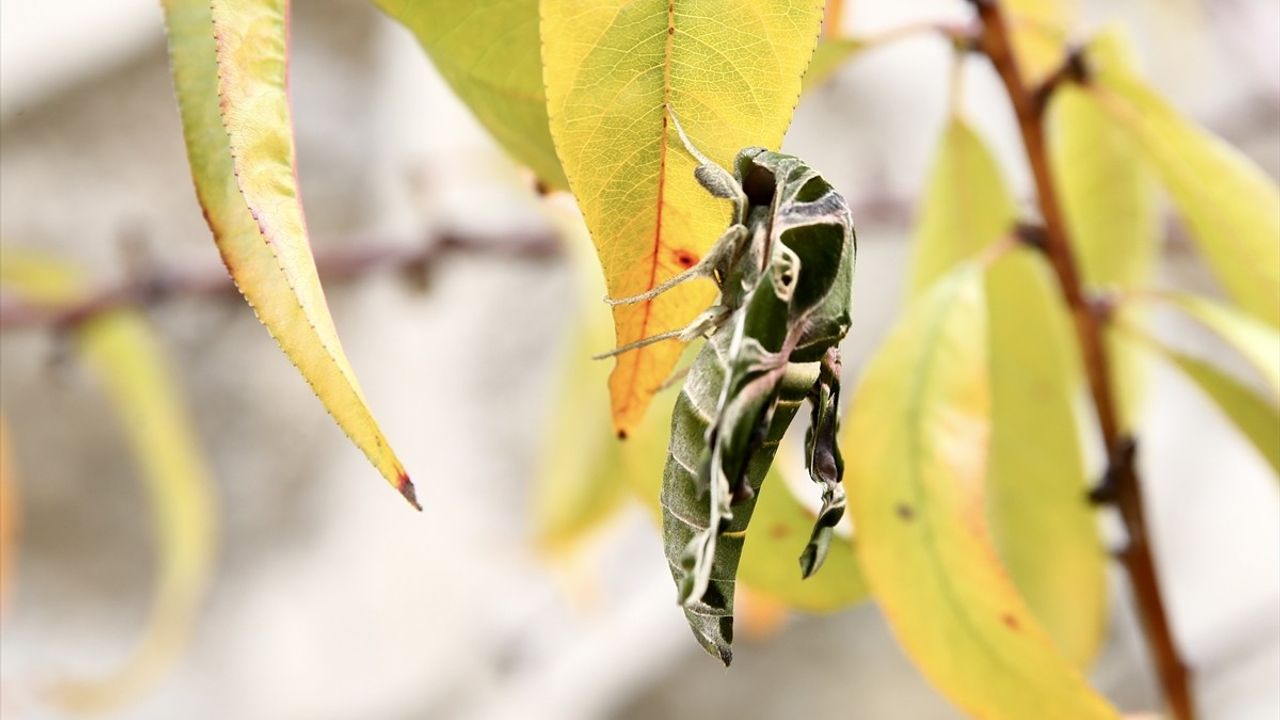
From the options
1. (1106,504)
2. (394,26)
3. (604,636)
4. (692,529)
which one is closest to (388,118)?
(394,26)

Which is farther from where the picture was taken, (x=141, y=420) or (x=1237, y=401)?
(x=141, y=420)

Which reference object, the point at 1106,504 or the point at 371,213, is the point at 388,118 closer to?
the point at 371,213

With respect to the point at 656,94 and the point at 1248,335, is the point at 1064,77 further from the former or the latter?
the point at 656,94

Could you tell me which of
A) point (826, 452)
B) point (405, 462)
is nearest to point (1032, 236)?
point (826, 452)

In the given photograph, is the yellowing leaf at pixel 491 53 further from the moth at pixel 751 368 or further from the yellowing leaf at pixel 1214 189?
the yellowing leaf at pixel 1214 189

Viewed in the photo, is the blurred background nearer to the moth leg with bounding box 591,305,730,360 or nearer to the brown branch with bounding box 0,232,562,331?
the brown branch with bounding box 0,232,562,331

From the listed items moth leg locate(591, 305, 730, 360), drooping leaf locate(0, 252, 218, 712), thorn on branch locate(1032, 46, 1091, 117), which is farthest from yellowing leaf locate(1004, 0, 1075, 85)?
drooping leaf locate(0, 252, 218, 712)
